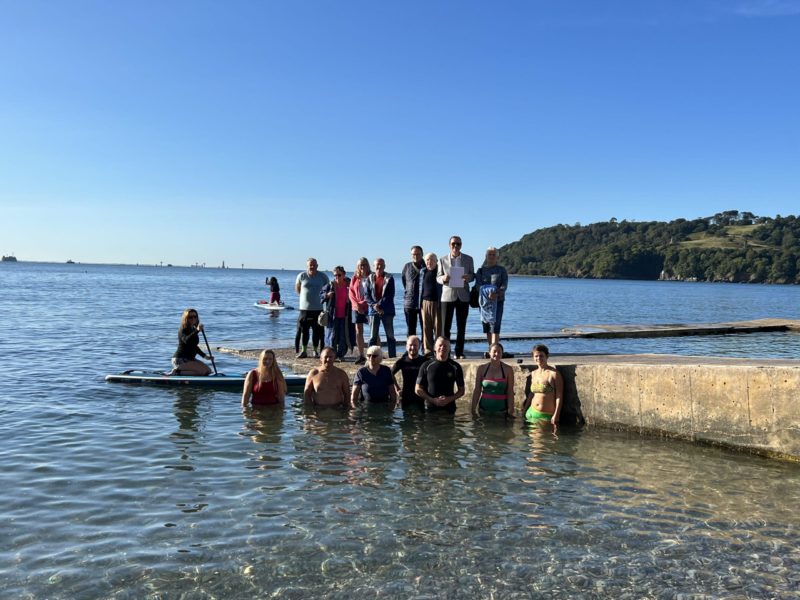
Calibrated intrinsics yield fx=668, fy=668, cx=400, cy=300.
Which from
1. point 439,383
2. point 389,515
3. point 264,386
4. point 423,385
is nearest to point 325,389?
point 264,386

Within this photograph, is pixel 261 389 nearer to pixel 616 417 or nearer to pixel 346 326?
pixel 346 326

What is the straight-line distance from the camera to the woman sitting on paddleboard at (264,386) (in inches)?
437

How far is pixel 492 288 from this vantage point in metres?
12.3

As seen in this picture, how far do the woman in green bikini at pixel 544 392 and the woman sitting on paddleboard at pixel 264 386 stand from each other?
13.5 feet

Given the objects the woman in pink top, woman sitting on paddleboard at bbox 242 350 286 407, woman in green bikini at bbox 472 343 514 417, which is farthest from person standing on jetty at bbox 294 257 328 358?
woman in green bikini at bbox 472 343 514 417

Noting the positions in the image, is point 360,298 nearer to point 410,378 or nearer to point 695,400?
point 410,378

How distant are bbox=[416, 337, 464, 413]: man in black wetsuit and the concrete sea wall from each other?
3.95 feet

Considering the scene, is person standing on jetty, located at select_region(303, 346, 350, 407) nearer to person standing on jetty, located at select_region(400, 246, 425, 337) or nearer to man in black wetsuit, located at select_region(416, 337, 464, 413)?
man in black wetsuit, located at select_region(416, 337, 464, 413)

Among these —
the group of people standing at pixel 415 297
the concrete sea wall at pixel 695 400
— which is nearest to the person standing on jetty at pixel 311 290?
the group of people standing at pixel 415 297

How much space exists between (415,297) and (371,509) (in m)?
6.61

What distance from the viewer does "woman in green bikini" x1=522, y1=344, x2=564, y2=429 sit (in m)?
10.3

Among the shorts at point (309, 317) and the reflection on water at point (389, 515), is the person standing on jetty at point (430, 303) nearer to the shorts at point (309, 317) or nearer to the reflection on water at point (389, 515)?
the shorts at point (309, 317)

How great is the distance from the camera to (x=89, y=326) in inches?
1174

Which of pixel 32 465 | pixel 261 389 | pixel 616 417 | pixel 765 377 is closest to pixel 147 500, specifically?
pixel 32 465
